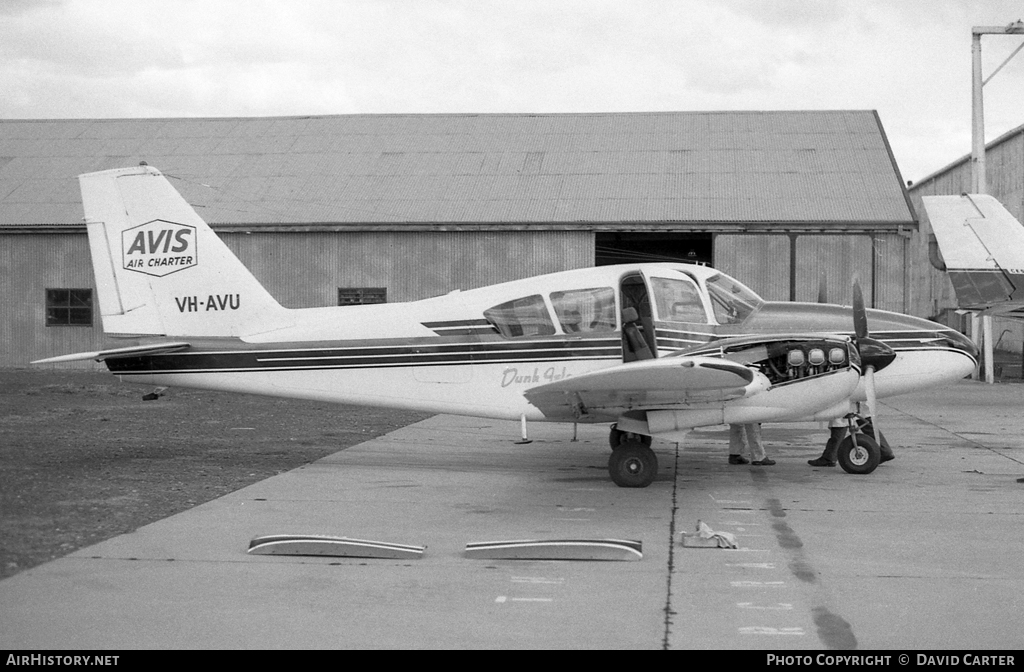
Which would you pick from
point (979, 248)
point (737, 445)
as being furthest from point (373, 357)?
point (979, 248)

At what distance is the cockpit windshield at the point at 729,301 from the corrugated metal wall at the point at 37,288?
76.2 ft

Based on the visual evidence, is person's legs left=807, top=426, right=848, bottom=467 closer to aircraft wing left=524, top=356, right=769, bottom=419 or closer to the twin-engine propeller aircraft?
the twin-engine propeller aircraft

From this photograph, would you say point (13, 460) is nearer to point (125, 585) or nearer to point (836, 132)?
point (125, 585)

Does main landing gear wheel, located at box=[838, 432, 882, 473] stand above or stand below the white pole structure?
below

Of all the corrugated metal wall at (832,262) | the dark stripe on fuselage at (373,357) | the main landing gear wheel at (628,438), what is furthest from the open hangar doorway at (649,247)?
the dark stripe on fuselage at (373,357)

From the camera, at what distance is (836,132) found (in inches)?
1277

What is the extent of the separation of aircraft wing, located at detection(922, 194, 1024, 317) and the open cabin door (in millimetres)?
14678

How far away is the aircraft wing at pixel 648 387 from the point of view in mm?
9422

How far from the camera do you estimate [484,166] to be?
3216 cm

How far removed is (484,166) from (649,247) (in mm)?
7147

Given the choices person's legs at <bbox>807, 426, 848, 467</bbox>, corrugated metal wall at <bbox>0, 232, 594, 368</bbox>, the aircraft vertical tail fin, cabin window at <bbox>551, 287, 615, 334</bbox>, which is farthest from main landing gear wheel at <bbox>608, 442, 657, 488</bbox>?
corrugated metal wall at <bbox>0, 232, 594, 368</bbox>

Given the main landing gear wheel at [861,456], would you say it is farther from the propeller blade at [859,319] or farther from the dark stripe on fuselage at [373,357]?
the dark stripe on fuselage at [373,357]

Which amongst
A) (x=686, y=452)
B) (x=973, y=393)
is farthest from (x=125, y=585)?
(x=973, y=393)

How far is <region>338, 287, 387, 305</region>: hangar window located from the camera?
29703mm
